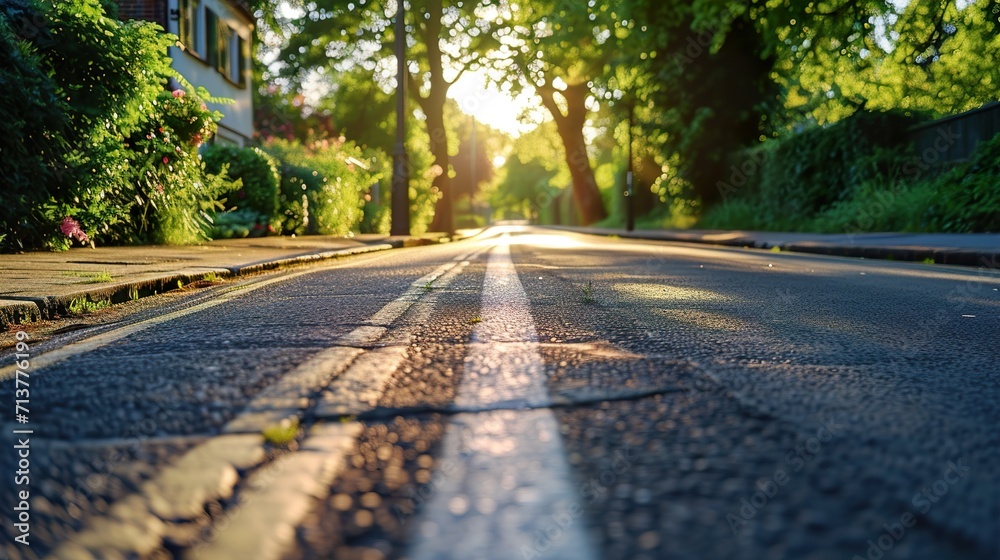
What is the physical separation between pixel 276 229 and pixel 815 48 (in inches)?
475

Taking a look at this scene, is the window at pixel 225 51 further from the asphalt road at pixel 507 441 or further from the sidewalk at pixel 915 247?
the asphalt road at pixel 507 441

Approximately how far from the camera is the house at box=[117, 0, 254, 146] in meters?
17.1

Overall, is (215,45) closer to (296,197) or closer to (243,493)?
(296,197)

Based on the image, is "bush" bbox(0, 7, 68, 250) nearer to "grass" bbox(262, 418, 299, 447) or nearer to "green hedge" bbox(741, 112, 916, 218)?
"grass" bbox(262, 418, 299, 447)

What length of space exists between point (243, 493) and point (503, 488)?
471 millimetres

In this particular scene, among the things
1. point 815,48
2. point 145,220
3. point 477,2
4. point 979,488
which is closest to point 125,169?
point 145,220

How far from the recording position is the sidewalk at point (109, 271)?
449cm

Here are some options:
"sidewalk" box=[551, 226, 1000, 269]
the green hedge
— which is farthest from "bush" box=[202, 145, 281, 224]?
the green hedge

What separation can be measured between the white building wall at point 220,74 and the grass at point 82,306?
12.2 meters

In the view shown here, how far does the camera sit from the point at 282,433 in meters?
1.85

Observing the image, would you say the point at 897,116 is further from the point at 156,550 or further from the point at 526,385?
the point at 156,550

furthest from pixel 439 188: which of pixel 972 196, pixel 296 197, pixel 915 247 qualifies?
pixel 915 247

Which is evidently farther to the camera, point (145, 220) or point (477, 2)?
point (477, 2)

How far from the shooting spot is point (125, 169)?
9.17 m
